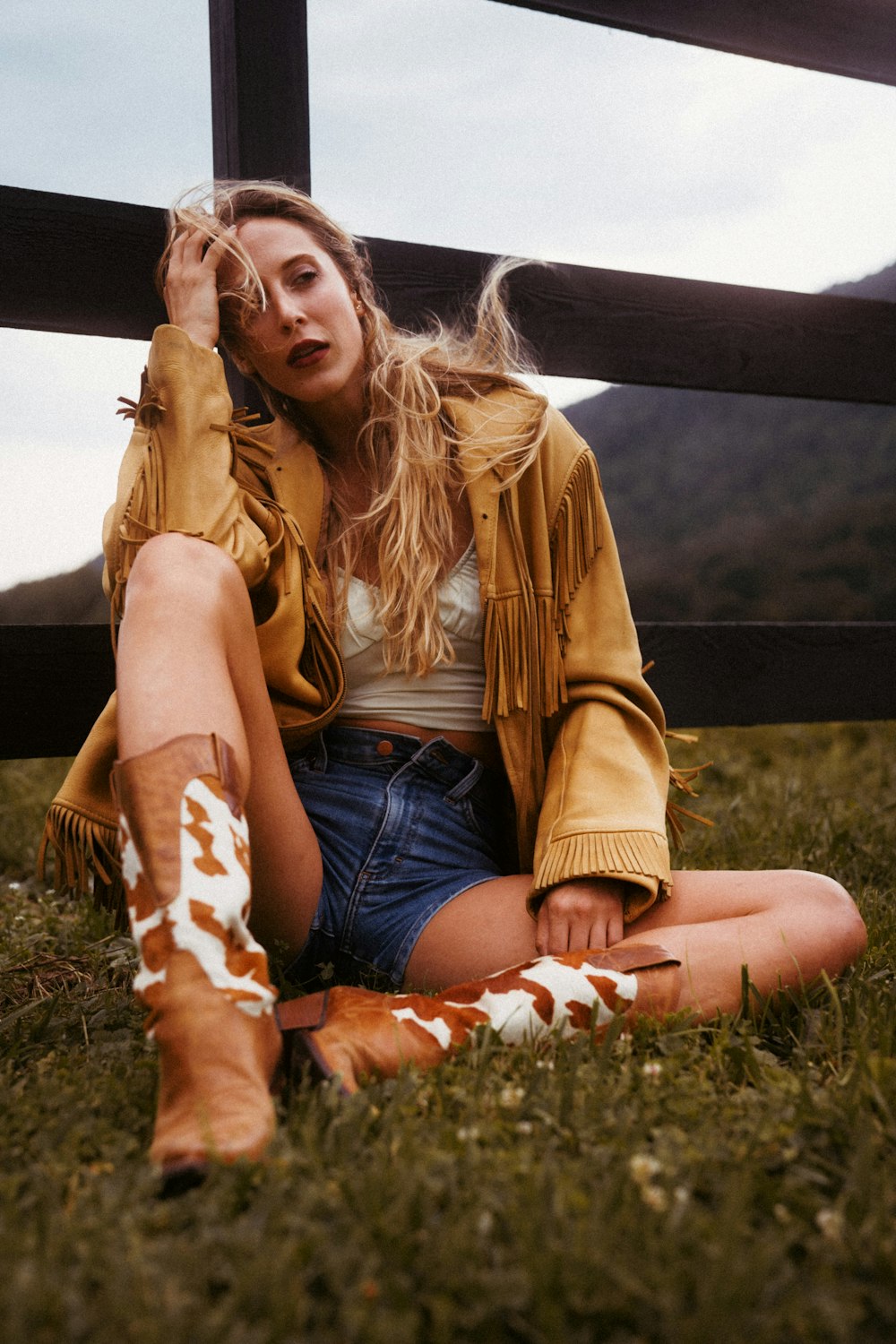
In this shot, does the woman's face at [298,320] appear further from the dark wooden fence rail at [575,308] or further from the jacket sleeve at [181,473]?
the dark wooden fence rail at [575,308]

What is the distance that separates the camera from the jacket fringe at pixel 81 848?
1.70m

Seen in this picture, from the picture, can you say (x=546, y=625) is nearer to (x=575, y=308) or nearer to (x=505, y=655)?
(x=505, y=655)

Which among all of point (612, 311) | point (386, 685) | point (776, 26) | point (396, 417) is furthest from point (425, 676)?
point (776, 26)

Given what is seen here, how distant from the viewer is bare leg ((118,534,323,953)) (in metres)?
1.29

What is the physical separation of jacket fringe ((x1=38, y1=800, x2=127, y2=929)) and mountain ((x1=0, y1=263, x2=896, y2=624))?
26.4 feet

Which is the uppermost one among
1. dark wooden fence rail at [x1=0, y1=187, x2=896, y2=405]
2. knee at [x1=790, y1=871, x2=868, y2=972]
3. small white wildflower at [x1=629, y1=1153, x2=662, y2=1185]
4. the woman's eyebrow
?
dark wooden fence rail at [x1=0, y1=187, x2=896, y2=405]

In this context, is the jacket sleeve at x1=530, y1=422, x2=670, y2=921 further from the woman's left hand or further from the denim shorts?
the denim shorts

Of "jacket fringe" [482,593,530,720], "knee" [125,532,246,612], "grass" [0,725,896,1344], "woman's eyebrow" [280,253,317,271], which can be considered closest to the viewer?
"grass" [0,725,896,1344]

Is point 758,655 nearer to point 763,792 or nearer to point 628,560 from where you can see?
point 763,792

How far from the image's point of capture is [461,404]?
1.94 metres

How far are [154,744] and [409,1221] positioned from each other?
581mm

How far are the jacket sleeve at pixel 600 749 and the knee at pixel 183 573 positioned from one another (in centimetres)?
59

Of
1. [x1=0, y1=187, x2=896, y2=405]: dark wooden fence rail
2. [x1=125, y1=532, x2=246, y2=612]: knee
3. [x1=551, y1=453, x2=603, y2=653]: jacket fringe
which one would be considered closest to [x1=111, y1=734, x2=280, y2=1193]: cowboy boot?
[x1=125, y1=532, x2=246, y2=612]: knee

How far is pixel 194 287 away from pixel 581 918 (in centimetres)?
122
